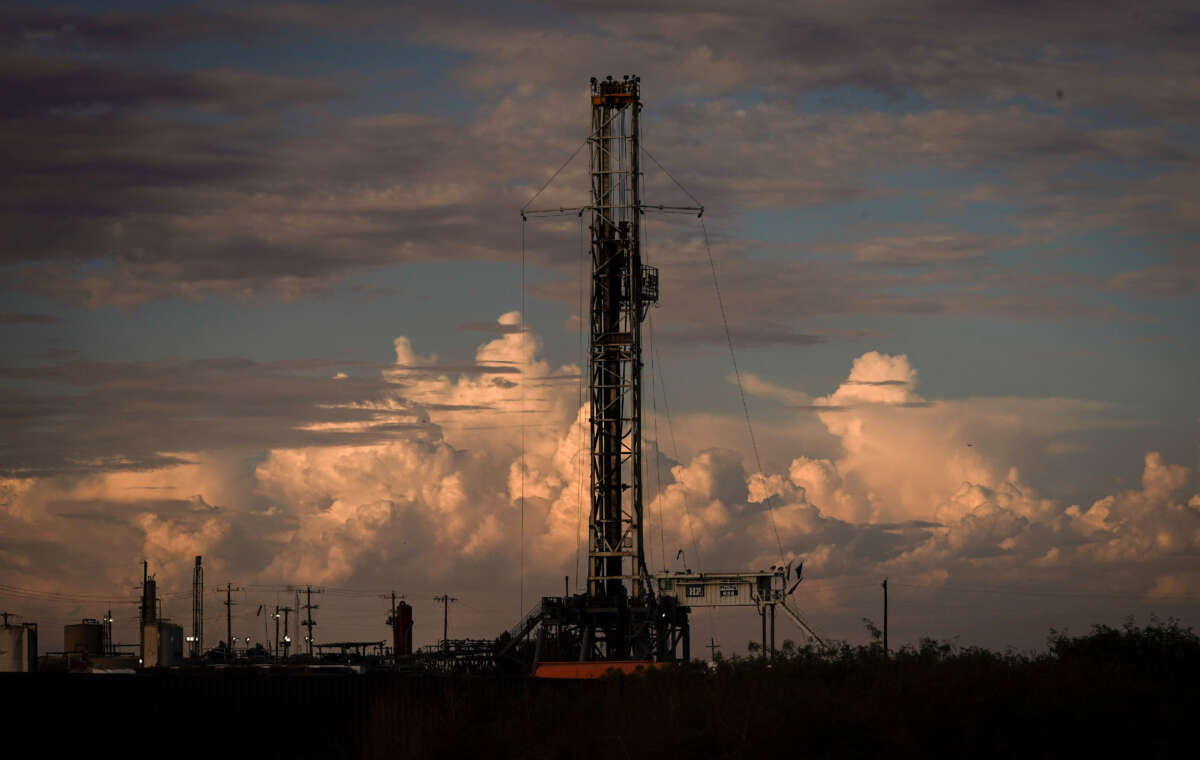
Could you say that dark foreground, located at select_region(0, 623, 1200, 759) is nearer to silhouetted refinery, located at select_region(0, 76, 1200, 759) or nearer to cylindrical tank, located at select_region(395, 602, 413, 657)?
silhouetted refinery, located at select_region(0, 76, 1200, 759)

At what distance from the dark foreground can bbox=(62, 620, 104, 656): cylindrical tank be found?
69.1 metres

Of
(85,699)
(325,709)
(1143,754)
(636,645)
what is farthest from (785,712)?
(636,645)

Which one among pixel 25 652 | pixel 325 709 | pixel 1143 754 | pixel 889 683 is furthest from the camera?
pixel 25 652

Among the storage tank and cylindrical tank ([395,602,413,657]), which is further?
cylindrical tank ([395,602,413,657])

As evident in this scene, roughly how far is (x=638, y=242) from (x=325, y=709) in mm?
44938

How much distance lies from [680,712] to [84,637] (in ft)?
267

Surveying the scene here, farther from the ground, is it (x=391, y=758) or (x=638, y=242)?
(x=638, y=242)

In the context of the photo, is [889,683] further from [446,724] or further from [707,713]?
[446,724]

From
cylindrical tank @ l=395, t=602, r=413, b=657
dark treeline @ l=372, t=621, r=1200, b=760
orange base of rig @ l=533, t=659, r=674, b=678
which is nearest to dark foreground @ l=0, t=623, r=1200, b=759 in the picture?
dark treeline @ l=372, t=621, r=1200, b=760

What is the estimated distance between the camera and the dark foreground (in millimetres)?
32281

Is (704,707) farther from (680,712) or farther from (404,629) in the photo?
(404,629)

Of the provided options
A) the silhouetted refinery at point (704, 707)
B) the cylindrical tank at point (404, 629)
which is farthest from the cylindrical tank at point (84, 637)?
the silhouetted refinery at point (704, 707)

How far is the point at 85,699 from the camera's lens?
33.9 meters

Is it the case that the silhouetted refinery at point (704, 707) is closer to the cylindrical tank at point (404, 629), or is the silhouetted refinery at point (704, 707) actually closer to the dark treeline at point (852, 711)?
the dark treeline at point (852, 711)
